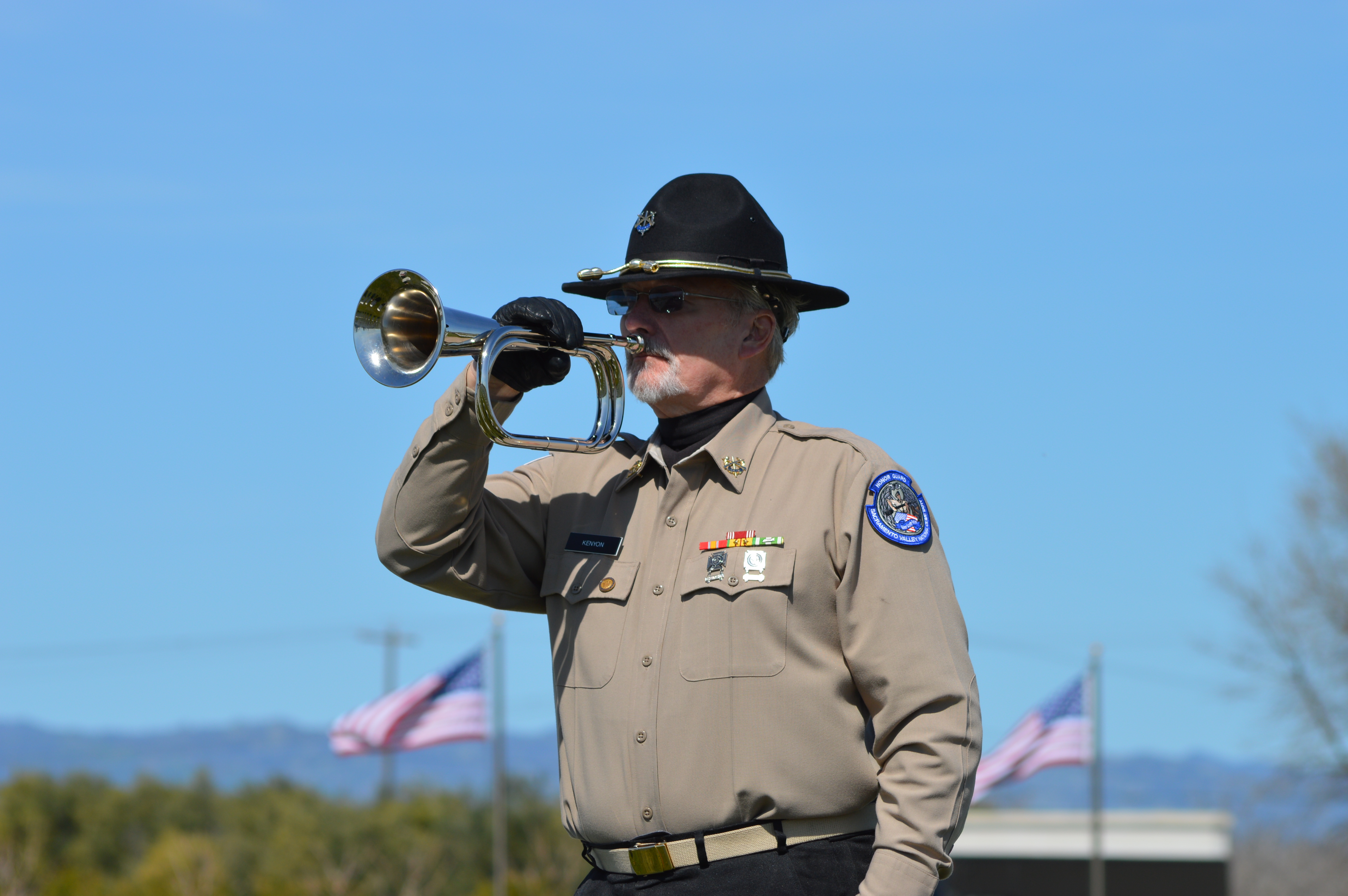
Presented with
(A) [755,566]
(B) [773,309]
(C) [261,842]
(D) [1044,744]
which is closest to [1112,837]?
(D) [1044,744]

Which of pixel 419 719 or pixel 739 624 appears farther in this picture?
pixel 419 719

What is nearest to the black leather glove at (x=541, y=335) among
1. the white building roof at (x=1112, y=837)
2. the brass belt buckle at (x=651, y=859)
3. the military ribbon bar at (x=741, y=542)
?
the military ribbon bar at (x=741, y=542)

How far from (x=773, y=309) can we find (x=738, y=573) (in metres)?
0.77

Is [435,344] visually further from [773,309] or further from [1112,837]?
[1112,837]

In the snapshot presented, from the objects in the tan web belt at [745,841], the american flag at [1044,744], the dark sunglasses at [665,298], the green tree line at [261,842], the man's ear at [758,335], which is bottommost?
the green tree line at [261,842]

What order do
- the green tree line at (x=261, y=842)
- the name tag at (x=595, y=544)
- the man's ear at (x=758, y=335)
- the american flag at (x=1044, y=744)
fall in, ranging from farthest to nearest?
the green tree line at (x=261, y=842) → the american flag at (x=1044, y=744) → the man's ear at (x=758, y=335) → the name tag at (x=595, y=544)

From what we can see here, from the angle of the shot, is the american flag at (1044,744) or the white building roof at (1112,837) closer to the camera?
the american flag at (1044,744)

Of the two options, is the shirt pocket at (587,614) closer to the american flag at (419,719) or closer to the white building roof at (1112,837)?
the american flag at (419,719)

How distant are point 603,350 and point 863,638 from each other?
956 mm

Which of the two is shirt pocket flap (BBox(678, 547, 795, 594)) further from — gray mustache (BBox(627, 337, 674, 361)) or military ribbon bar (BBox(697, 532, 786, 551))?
gray mustache (BBox(627, 337, 674, 361))

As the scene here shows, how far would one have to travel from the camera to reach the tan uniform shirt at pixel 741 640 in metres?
3.38

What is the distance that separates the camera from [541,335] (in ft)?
12.2

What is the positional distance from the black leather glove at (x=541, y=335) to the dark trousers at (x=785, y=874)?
1.16m

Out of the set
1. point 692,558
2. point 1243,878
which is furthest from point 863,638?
point 1243,878
